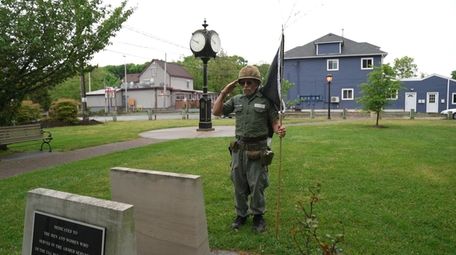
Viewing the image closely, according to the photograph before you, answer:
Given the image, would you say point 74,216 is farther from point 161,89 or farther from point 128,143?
point 161,89

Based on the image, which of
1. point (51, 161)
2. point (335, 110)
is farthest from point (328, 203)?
point (335, 110)

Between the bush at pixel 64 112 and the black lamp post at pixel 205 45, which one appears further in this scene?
the bush at pixel 64 112

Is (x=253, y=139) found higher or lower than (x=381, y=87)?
lower

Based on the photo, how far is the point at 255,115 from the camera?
173 inches

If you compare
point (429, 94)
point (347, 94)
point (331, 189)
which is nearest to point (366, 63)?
point (347, 94)

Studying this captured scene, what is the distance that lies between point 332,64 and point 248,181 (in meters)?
38.8

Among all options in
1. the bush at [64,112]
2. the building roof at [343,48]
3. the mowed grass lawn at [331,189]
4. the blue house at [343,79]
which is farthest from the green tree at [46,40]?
the building roof at [343,48]

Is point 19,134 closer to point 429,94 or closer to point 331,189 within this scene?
point 331,189

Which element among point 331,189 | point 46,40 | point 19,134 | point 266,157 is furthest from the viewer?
point 19,134

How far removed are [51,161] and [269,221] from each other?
7.25m

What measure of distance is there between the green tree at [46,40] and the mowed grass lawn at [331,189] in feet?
10.6

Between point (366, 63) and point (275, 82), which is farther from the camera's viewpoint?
point (366, 63)

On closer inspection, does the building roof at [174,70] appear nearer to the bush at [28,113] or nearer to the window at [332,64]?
the window at [332,64]

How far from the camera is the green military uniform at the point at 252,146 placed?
439cm
